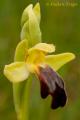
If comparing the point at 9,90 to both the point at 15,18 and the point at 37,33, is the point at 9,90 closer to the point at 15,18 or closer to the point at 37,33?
the point at 15,18

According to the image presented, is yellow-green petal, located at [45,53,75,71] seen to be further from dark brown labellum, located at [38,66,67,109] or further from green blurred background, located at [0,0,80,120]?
green blurred background, located at [0,0,80,120]

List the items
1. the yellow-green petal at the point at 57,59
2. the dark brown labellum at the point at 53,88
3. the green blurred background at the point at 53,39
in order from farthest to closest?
1. the green blurred background at the point at 53,39
2. the yellow-green petal at the point at 57,59
3. the dark brown labellum at the point at 53,88

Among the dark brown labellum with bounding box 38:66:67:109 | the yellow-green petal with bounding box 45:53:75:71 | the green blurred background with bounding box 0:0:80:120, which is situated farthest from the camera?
the green blurred background with bounding box 0:0:80:120

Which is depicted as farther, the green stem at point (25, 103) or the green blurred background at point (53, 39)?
the green blurred background at point (53, 39)

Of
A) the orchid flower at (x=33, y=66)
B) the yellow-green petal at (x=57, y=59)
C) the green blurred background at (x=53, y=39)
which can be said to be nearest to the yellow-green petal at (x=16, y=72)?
the orchid flower at (x=33, y=66)

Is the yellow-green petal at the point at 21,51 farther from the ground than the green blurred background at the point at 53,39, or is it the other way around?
the yellow-green petal at the point at 21,51

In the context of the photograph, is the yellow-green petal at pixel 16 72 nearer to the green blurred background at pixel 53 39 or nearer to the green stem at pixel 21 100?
the green stem at pixel 21 100

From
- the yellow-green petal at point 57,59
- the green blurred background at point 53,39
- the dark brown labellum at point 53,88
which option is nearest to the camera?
the dark brown labellum at point 53,88

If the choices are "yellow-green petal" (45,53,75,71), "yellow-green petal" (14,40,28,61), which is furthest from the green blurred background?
"yellow-green petal" (14,40,28,61)
